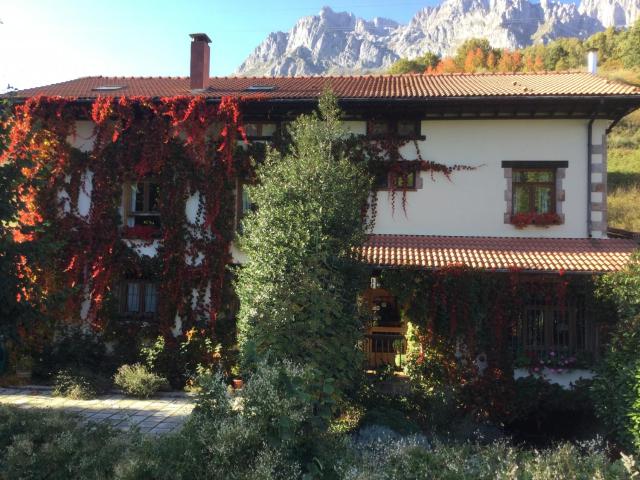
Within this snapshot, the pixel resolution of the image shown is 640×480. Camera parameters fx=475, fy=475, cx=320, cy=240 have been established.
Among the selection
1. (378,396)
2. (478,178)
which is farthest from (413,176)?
(378,396)

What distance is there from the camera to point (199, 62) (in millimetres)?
12922

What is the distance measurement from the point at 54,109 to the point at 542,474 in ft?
39.0

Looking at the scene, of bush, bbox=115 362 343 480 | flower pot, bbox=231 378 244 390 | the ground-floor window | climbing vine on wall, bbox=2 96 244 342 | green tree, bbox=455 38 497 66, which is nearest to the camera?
bush, bbox=115 362 343 480

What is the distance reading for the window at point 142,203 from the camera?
37.8ft

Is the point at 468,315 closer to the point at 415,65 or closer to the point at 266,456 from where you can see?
the point at 266,456

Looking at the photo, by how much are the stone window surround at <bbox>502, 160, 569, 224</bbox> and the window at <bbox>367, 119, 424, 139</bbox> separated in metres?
2.19

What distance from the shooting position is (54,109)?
11133 millimetres

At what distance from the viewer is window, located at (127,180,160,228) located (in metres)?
11.5

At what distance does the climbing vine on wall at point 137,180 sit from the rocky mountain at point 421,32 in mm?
80192

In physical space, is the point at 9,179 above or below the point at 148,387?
above

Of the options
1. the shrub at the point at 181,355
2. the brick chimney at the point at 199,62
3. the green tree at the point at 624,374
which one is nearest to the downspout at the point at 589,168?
the green tree at the point at 624,374

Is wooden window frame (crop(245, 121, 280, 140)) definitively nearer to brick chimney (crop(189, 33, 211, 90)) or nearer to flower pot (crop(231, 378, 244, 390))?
brick chimney (crop(189, 33, 211, 90))

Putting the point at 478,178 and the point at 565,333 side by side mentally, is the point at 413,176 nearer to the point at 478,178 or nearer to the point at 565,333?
the point at 478,178

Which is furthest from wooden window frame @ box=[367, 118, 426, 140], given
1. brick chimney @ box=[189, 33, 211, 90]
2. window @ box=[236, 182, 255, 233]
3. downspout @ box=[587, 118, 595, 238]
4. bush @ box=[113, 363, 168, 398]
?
bush @ box=[113, 363, 168, 398]
